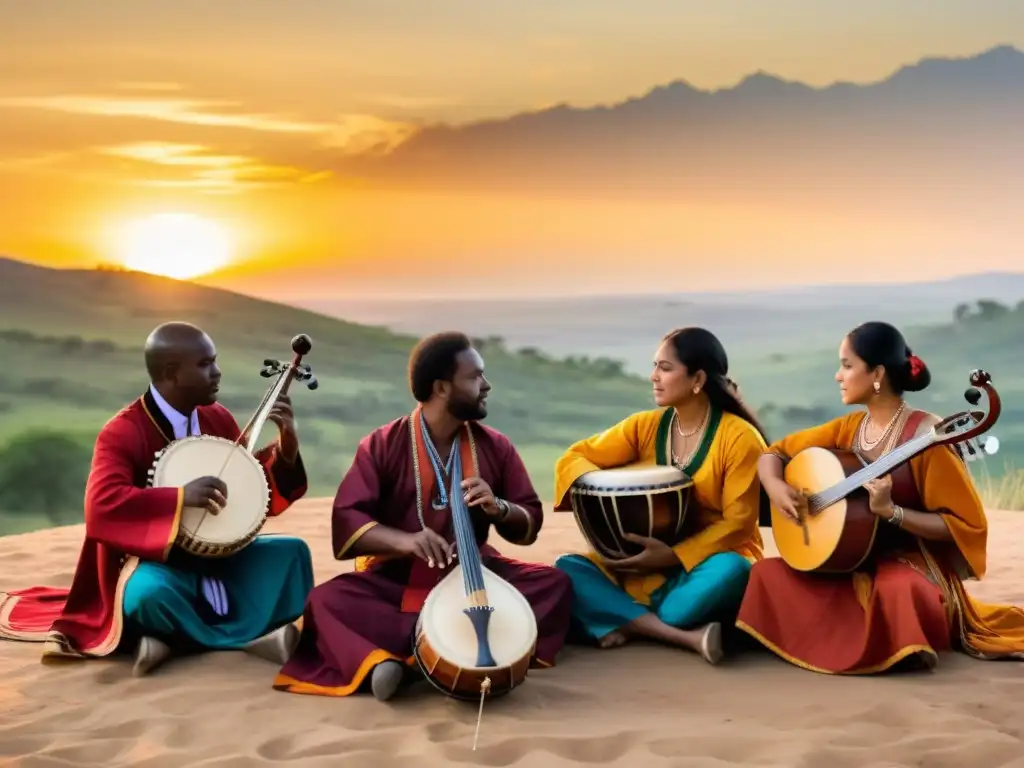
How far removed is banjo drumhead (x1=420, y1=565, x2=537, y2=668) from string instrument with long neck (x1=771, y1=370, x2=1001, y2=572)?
121 centimetres

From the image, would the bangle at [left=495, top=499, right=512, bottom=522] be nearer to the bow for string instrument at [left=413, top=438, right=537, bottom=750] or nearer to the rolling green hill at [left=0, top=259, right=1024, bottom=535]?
the bow for string instrument at [left=413, top=438, right=537, bottom=750]

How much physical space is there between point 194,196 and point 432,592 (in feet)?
56.1

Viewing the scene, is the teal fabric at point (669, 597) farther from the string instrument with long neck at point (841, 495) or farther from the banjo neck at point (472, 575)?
the banjo neck at point (472, 575)

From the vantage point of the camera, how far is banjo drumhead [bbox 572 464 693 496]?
5305mm

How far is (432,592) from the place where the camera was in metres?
4.66

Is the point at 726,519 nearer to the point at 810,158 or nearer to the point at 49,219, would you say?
the point at 49,219

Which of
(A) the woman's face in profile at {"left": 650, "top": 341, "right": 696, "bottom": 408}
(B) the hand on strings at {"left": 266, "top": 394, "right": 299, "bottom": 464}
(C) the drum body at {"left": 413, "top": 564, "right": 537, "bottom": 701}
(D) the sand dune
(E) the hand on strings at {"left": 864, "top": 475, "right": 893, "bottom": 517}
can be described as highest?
(A) the woman's face in profile at {"left": 650, "top": 341, "right": 696, "bottom": 408}

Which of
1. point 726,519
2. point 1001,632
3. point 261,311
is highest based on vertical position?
point 261,311

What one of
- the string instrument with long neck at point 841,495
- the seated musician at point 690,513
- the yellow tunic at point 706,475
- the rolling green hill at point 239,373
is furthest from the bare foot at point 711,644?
the rolling green hill at point 239,373

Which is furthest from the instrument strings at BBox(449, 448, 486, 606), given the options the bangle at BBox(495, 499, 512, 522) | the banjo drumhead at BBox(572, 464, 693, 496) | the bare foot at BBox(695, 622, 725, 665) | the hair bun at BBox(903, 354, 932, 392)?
the hair bun at BBox(903, 354, 932, 392)

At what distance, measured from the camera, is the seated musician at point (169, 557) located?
506 cm

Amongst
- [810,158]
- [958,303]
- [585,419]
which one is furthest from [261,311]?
[958,303]

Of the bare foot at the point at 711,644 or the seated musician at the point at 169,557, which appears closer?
the seated musician at the point at 169,557

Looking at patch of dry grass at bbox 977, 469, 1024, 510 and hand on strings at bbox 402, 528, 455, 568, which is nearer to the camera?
hand on strings at bbox 402, 528, 455, 568
